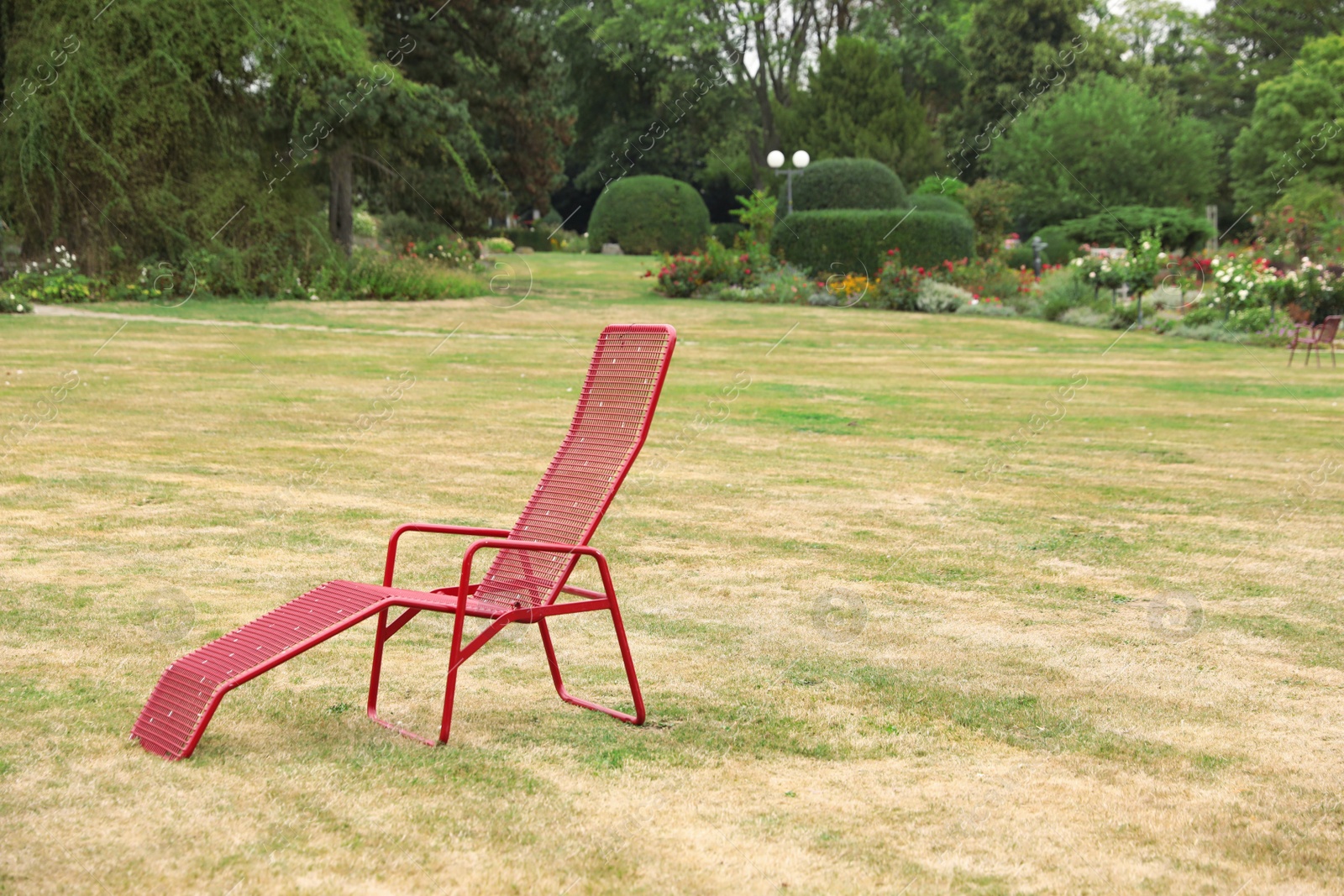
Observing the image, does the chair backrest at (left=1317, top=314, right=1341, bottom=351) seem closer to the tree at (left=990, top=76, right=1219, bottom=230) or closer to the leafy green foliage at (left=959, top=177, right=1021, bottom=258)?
the leafy green foliage at (left=959, top=177, right=1021, bottom=258)

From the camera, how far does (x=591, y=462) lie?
450 cm

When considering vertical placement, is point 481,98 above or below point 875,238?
above

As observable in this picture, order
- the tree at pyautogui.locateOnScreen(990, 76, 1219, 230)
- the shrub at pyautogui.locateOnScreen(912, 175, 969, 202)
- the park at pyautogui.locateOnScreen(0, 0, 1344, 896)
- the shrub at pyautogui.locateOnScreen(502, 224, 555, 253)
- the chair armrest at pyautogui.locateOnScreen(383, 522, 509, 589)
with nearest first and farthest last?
the park at pyautogui.locateOnScreen(0, 0, 1344, 896) → the chair armrest at pyautogui.locateOnScreen(383, 522, 509, 589) → the shrub at pyautogui.locateOnScreen(912, 175, 969, 202) → the tree at pyautogui.locateOnScreen(990, 76, 1219, 230) → the shrub at pyautogui.locateOnScreen(502, 224, 555, 253)

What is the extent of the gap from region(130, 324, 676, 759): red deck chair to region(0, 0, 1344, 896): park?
19 millimetres

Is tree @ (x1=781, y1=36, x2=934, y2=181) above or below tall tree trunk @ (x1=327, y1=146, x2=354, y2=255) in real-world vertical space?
above

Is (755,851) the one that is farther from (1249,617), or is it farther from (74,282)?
(74,282)

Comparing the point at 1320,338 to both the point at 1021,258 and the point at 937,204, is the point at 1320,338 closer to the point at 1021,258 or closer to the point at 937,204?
the point at 937,204

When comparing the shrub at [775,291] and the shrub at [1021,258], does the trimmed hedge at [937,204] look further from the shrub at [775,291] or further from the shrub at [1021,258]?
the shrub at [1021,258]

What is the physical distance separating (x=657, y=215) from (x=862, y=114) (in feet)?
30.9

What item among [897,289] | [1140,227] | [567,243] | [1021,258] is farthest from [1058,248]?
[567,243]

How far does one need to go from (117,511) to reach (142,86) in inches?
639

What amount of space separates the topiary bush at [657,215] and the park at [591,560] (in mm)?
14986

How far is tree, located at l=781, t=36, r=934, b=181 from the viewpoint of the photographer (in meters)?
43.7

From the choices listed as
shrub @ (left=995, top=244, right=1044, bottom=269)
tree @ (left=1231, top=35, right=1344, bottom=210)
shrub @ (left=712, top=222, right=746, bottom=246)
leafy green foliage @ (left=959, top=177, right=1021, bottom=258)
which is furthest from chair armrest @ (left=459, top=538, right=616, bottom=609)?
shrub @ (left=712, top=222, right=746, bottom=246)
